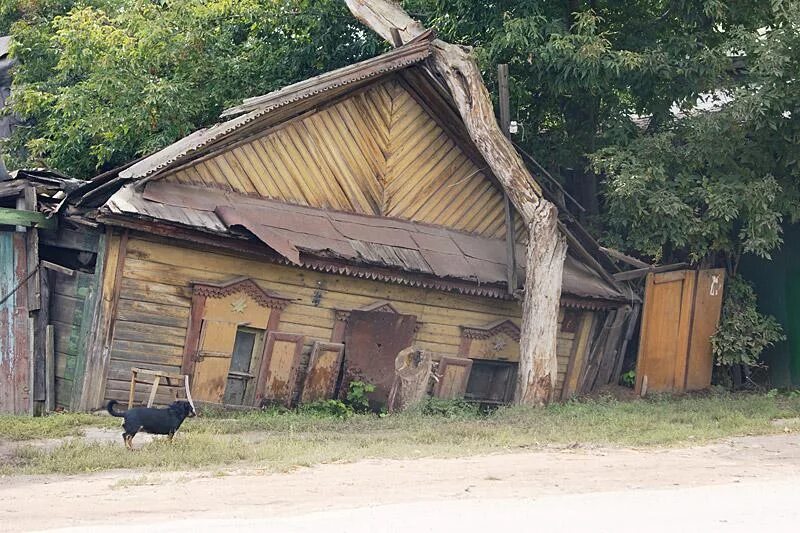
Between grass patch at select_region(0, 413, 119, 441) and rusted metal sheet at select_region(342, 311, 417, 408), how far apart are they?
3879 millimetres

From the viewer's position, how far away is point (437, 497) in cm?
899

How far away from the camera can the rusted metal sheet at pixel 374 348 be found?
15.9 meters

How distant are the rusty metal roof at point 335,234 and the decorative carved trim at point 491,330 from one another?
0.80 m

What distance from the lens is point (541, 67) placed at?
Result: 17.8 m

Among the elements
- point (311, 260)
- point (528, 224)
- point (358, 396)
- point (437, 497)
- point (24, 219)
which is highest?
point (528, 224)

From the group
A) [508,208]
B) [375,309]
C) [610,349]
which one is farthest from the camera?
Result: [610,349]

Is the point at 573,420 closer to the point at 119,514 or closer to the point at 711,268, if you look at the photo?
the point at 711,268

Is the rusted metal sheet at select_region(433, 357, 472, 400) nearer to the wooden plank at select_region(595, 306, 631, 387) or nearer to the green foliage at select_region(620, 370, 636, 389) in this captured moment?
the wooden plank at select_region(595, 306, 631, 387)

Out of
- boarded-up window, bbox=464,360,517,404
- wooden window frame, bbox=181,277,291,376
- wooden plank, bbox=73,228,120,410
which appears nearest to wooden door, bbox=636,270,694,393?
boarded-up window, bbox=464,360,517,404

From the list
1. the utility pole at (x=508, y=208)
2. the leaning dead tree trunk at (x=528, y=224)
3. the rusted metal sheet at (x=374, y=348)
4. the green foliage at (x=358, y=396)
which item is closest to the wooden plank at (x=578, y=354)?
the utility pole at (x=508, y=208)

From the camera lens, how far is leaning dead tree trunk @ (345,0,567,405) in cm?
1614

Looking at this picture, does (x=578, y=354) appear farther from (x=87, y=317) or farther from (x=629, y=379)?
(x=87, y=317)

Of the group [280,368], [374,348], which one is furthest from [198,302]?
[374,348]

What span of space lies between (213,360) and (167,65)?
8398 millimetres
